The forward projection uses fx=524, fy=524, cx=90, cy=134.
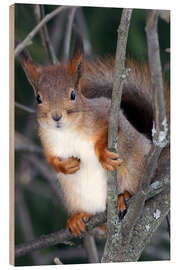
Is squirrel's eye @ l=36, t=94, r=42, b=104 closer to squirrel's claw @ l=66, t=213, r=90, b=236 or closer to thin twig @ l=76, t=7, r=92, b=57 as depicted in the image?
thin twig @ l=76, t=7, r=92, b=57

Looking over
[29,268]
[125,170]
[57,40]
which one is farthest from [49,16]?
[29,268]

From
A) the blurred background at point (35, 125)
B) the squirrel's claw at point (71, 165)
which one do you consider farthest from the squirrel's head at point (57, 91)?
the squirrel's claw at point (71, 165)

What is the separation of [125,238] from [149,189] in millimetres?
315

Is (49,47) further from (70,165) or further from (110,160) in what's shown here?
(110,160)

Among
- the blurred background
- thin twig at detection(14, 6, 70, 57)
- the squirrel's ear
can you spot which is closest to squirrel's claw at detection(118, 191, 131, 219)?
the blurred background

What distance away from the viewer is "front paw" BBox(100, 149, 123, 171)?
276cm

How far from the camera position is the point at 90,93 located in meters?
3.13

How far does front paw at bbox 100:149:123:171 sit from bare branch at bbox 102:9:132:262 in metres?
0.03

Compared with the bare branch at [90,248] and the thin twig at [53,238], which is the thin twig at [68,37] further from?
the bare branch at [90,248]

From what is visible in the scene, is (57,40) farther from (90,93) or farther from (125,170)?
(125,170)

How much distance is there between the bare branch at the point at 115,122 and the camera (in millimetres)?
2584

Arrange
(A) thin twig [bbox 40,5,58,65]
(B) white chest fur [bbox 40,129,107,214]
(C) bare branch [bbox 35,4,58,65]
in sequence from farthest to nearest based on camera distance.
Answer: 1. (A) thin twig [bbox 40,5,58,65]
2. (C) bare branch [bbox 35,4,58,65]
3. (B) white chest fur [bbox 40,129,107,214]

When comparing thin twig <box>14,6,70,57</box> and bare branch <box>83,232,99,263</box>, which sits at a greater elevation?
thin twig <box>14,6,70,57</box>

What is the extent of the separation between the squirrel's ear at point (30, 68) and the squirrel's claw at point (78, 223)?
0.85 metres
